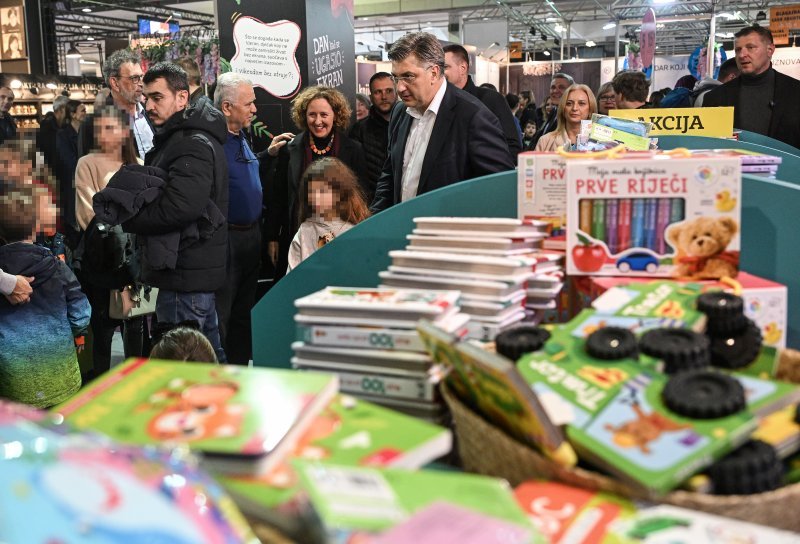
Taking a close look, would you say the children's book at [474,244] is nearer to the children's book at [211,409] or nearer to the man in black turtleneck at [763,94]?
the children's book at [211,409]

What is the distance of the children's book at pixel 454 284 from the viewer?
4.99 ft

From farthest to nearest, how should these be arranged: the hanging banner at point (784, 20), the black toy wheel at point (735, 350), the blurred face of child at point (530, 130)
→ the hanging banner at point (784, 20) → the blurred face of child at point (530, 130) → the black toy wheel at point (735, 350)

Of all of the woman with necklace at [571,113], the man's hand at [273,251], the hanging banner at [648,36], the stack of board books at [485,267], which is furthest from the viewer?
the hanging banner at [648,36]

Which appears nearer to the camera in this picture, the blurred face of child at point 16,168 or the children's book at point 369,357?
the children's book at point 369,357

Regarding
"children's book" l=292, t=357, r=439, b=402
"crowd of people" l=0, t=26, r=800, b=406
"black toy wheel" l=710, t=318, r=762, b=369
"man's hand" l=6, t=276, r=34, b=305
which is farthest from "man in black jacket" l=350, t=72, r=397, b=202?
"black toy wheel" l=710, t=318, r=762, b=369

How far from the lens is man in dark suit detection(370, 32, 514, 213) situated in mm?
3035

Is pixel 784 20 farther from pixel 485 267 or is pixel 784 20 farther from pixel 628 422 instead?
pixel 628 422

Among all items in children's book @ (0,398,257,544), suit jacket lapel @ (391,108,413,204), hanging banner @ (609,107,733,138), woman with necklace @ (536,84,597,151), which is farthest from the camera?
woman with necklace @ (536,84,597,151)

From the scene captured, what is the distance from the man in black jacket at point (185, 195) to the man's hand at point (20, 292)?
451 mm

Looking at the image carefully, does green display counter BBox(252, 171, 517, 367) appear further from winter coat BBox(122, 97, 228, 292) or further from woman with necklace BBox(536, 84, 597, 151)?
woman with necklace BBox(536, 84, 597, 151)

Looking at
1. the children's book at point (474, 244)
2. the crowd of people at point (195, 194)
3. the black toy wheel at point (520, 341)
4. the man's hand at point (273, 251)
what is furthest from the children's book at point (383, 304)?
the man's hand at point (273, 251)

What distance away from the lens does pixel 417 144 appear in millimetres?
3223

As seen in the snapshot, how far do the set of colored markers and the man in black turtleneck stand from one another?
364 cm

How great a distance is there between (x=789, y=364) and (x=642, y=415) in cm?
40
